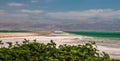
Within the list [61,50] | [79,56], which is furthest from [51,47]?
[79,56]

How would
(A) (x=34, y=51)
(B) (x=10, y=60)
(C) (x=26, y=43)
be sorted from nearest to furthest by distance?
(B) (x=10, y=60) → (A) (x=34, y=51) → (C) (x=26, y=43)

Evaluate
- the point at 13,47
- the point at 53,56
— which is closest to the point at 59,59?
the point at 53,56

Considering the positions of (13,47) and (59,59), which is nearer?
(59,59)

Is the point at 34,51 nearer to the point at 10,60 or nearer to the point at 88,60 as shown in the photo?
the point at 10,60

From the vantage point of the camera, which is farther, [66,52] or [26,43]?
[26,43]

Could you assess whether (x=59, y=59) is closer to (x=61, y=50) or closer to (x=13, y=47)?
(x=61, y=50)

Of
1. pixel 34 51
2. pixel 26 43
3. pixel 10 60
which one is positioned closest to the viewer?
pixel 10 60
